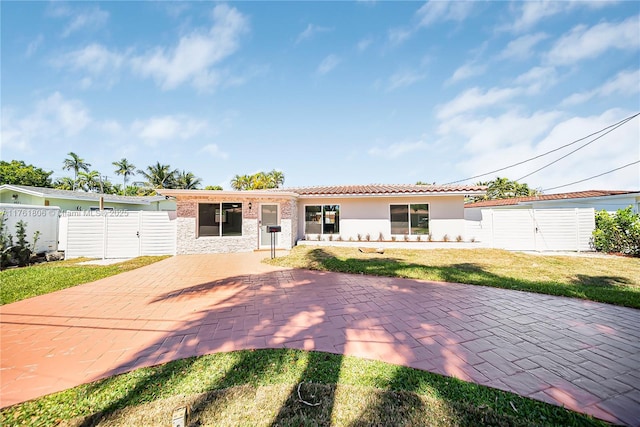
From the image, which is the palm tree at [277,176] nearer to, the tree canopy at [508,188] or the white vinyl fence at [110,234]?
the white vinyl fence at [110,234]

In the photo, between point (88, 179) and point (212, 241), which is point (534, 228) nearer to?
point (212, 241)

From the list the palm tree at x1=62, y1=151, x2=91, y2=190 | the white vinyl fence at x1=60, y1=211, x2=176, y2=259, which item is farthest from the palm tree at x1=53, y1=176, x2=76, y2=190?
the white vinyl fence at x1=60, y1=211, x2=176, y2=259

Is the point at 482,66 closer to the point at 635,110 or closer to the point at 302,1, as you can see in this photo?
the point at 635,110

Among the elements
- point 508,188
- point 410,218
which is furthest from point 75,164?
point 508,188

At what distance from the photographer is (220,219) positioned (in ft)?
36.2

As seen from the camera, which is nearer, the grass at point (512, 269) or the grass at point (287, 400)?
the grass at point (287, 400)

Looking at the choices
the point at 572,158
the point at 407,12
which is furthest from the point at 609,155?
the point at 407,12

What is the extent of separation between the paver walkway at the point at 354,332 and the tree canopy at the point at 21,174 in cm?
3950

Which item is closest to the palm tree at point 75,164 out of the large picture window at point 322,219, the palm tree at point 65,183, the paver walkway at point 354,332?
the palm tree at point 65,183

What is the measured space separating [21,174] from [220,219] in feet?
123

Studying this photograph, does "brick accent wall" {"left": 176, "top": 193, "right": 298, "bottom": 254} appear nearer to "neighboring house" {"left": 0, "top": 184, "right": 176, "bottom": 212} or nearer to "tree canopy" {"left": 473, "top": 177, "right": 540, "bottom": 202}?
"neighboring house" {"left": 0, "top": 184, "right": 176, "bottom": 212}

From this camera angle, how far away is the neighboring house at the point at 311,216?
10.6 metres

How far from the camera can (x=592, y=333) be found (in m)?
3.44

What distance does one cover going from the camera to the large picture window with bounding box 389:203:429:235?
40.5ft
